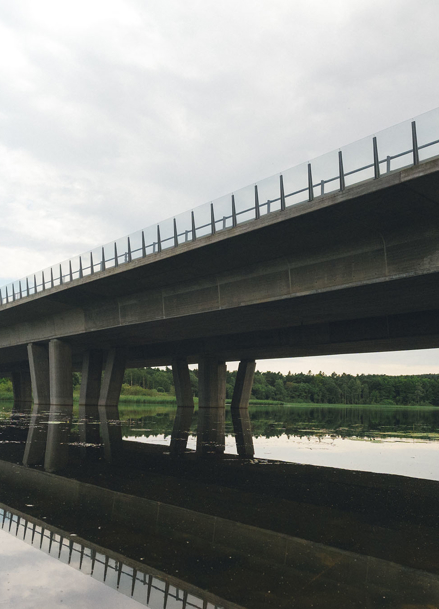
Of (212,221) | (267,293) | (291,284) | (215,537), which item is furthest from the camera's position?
(212,221)

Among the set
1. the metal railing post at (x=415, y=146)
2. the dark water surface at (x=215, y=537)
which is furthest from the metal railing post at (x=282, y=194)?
the dark water surface at (x=215, y=537)

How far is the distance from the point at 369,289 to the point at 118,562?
21.2 m

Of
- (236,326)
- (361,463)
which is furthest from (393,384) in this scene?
(361,463)

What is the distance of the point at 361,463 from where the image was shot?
1223cm

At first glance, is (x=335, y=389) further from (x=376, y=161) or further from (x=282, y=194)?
(x=376, y=161)

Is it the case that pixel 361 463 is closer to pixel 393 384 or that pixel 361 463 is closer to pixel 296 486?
pixel 296 486

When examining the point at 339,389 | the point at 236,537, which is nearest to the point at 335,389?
the point at 339,389

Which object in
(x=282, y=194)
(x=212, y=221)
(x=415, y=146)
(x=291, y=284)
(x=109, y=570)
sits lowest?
(x=109, y=570)

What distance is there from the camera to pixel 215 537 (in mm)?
5387

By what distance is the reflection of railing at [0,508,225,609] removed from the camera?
371 centimetres

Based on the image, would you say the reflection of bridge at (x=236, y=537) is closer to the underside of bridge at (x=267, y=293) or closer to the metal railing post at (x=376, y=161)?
the underside of bridge at (x=267, y=293)

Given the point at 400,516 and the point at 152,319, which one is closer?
the point at 400,516

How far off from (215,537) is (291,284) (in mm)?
20573

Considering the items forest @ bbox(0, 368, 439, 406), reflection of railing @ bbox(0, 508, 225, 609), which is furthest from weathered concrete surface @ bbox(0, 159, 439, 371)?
forest @ bbox(0, 368, 439, 406)
